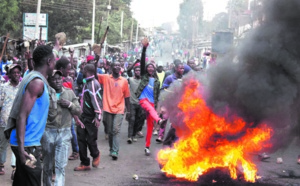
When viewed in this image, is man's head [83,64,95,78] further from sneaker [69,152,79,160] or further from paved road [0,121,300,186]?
sneaker [69,152,79,160]

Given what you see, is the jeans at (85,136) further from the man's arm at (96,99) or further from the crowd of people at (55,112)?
the man's arm at (96,99)

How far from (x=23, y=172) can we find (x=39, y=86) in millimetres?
816

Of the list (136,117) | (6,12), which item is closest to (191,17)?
(6,12)

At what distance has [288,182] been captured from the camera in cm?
717

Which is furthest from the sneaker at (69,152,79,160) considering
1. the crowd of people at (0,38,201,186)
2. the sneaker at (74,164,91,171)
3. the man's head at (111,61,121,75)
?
the man's head at (111,61,121,75)

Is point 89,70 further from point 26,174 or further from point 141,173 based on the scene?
point 26,174

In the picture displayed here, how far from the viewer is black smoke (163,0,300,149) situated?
7.02m

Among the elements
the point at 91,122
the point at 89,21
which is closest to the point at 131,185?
the point at 91,122

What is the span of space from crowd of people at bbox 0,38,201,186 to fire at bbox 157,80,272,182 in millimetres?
628

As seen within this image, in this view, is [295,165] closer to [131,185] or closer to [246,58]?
[246,58]

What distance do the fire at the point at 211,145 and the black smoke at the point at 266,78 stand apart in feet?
0.59

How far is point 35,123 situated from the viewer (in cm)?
410

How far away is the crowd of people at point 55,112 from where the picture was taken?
4.03m

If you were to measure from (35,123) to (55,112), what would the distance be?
1844 mm
